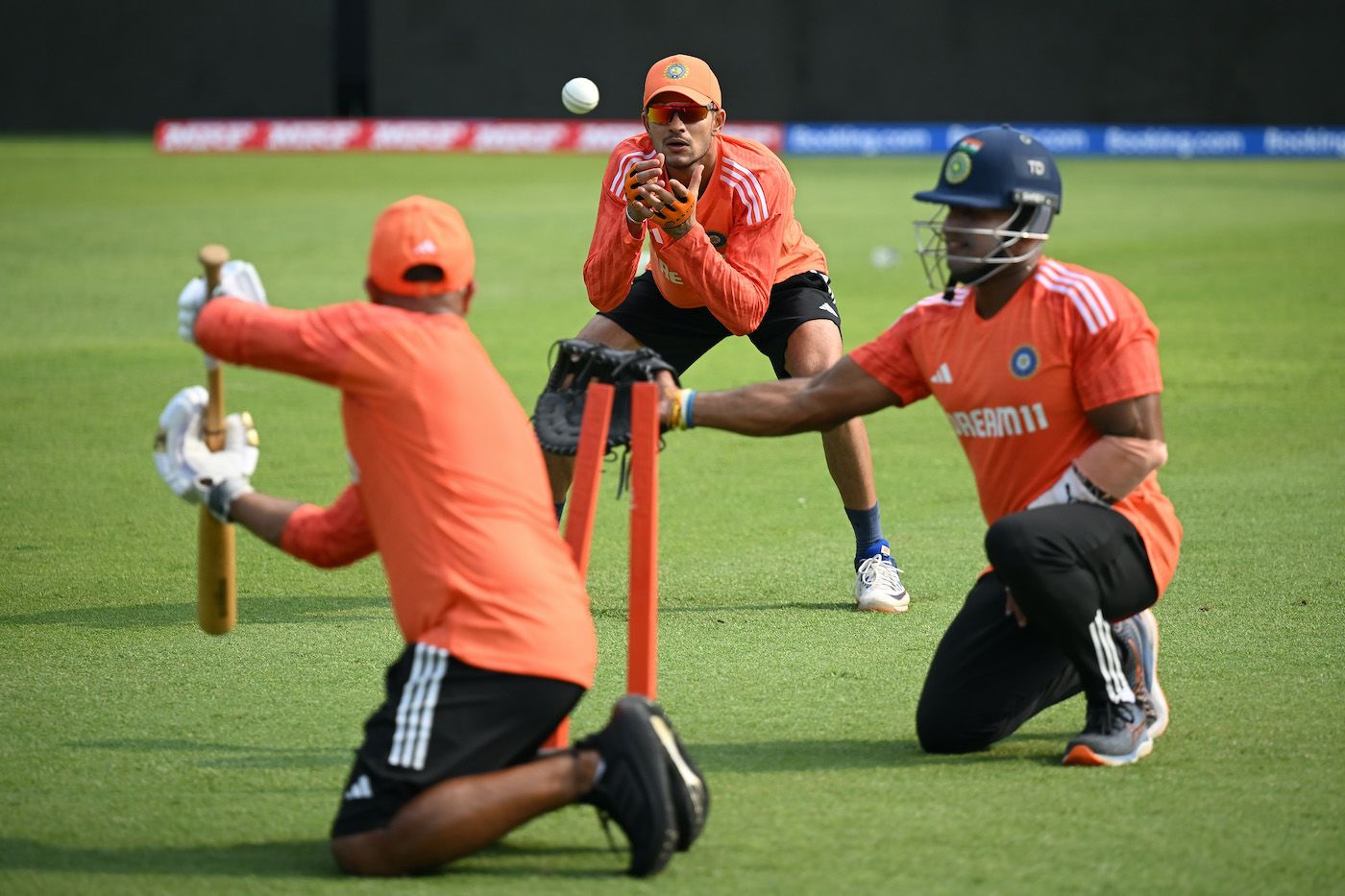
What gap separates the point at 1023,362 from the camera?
4.68 meters

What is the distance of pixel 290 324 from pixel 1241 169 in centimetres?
2806

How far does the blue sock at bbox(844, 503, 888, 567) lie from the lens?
681cm

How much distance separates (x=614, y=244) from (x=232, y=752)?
2666 millimetres

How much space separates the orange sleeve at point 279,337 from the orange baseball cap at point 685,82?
2.68 m

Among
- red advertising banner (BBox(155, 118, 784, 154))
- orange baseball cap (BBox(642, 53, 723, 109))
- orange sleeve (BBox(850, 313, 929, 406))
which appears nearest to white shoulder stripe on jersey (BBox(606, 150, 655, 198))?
orange baseball cap (BBox(642, 53, 723, 109))

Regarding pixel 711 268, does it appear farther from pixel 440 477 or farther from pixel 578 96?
pixel 578 96

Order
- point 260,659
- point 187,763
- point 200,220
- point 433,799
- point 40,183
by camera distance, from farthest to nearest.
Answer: point 40,183
point 200,220
point 260,659
point 187,763
point 433,799

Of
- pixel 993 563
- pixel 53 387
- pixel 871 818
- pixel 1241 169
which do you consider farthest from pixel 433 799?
pixel 1241 169

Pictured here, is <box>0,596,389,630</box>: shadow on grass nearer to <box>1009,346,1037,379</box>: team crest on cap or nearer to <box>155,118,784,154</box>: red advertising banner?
<box>1009,346,1037,379</box>: team crest on cap

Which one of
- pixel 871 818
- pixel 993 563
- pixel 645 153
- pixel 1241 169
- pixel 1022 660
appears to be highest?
pixel 1241 169

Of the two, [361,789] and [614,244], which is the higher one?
[614,244]

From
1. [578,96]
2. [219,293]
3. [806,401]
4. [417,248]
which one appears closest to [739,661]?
[806,401]

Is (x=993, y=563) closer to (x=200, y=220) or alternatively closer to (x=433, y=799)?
(x=433, y=799)

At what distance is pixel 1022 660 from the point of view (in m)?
5.00
